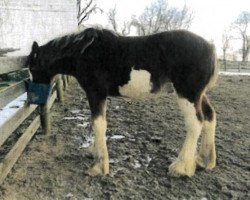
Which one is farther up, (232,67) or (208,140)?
(208,140)

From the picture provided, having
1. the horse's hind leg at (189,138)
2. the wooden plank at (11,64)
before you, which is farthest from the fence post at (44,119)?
the horse's hind leg at (189,138)

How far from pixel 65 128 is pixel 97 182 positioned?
2.06m

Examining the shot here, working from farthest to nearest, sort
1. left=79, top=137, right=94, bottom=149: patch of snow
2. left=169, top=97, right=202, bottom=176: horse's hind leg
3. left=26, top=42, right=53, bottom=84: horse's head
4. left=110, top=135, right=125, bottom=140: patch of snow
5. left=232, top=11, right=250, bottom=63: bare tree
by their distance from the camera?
left=232, top=11, right=250, bottom=63: bare tree
left=110, top=135, right=125, bottom=140: patch of snow
left=79, top=137, right=94, bottom=149: patch of snow
left=26, top=42, right=53, bottom=84: horse's head
left=169, top=97, right=202, bottom=176: horse's hind leg

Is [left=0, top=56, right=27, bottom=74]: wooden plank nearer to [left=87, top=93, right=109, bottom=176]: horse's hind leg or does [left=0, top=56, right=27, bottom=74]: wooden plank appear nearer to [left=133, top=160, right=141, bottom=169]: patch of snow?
[left=87, top=93, right=109, bottom=176]: horse's hind leg

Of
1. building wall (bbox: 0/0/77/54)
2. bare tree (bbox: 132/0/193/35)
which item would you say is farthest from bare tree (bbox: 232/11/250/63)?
building wall (bbox: 0/0/77/54)

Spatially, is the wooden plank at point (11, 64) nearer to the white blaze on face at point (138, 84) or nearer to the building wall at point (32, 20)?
the white blaze on face at point (138, 84)

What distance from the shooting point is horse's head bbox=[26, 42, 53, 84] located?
14.6 ft

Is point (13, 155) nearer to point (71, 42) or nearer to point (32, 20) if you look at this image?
point (71, 42)

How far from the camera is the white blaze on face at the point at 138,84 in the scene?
13.3ft

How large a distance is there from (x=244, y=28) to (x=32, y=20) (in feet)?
142

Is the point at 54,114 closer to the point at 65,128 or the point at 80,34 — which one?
the point at 65,128

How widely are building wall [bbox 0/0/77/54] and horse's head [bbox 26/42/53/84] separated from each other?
10.5 m

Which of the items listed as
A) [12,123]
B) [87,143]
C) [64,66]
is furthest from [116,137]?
[12,123]

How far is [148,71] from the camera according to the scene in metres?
4.02
